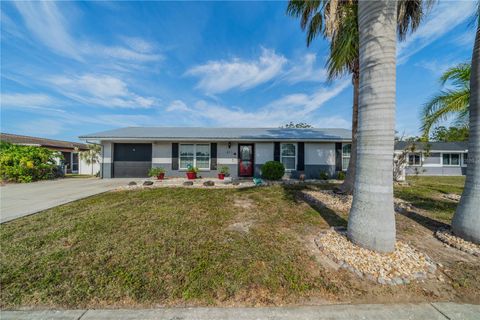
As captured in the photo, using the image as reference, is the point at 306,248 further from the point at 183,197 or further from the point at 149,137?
the point at 149,137

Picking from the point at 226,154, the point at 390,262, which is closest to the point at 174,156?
the point at 226,154

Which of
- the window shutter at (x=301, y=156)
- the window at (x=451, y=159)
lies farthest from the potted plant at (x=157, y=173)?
the window at (x=451, y=159)

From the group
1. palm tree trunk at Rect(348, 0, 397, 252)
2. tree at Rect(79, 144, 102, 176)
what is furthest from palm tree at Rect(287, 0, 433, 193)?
tree at Rect(79, 144, 102, 176)

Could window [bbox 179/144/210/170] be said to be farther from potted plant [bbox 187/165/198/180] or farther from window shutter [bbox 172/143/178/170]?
potted plant [bbox 187/165/198/180]

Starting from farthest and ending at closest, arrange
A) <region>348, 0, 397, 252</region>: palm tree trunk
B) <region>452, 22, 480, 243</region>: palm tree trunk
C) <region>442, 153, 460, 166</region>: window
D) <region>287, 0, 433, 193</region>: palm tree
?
<region>442, 153, 460, 166</region>: window < <region>287, 0, 433, 193</region>: palm tree < <region>452, 22, 480, 243</region>: palm tree trunk < <region>348, 0, 397, 252</region>: palm tree trunk

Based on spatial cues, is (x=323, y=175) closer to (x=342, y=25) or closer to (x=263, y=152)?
(x=263, y=152)

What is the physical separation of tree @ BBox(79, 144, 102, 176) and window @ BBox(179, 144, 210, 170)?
10.1 meters

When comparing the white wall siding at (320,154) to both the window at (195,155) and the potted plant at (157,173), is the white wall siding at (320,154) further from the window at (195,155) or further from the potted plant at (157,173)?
the potted plant at (157,173)

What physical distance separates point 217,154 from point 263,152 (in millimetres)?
2905

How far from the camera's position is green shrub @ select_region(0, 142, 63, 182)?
34.4ft

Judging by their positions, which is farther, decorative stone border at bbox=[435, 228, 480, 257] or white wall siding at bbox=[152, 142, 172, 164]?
white wall siding at bbox=[152, 142, 172, 164]

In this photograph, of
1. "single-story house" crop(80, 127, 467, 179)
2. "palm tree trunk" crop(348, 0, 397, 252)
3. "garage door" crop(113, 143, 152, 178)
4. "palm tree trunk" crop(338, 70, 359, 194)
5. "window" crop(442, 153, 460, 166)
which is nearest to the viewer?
"palm tree trunk" crop(348, 0, 397, 252)

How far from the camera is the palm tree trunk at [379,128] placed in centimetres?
314

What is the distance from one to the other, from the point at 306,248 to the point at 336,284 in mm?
890
